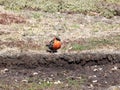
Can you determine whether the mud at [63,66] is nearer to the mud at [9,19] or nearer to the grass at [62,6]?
the mud at [9,19]

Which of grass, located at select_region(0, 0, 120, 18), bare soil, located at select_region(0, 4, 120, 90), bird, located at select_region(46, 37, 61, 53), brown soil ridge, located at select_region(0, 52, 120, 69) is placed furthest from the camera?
grass, located at select_region(0, 0, 120, 18)

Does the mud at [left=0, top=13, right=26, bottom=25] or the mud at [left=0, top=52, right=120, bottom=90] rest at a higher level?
the mud at [left=0, top=13, right=26, bottom=25]

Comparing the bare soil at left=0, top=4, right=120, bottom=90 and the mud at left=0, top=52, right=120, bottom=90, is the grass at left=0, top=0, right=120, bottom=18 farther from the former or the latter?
the mud at left=0, top=52, right=120, bottom=90

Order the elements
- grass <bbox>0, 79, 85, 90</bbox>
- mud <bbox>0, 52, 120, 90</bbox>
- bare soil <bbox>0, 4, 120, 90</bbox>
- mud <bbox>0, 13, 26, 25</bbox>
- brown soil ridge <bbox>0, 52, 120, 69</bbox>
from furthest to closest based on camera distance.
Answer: mud <bbox>0, 13, 26, 25</bbox>
brown soil ridge <bbox>0, 52, 120, 69</bbox>
mud <bbox>0, 52, 120, 90</bbox>
bare soil <bbox>0, 4, 120, 90</bbox>
grass <bbox>0, 79, 85, 90</bbox>

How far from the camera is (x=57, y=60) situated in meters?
14.3

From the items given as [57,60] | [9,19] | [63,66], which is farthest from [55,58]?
[9,19]

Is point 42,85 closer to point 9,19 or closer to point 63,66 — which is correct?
point 63,66

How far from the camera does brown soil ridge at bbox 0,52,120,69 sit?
1407cm

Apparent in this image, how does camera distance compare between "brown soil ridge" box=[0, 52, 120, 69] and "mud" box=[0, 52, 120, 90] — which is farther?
"brown soil ridge" box=[0, 52, 120, 69]

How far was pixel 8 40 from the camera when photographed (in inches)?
633

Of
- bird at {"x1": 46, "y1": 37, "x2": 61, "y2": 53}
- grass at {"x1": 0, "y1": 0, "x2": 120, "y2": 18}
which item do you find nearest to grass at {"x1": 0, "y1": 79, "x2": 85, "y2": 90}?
bird at {"x1": 46, "y1": 37, "x2": 61, "y2": 53}

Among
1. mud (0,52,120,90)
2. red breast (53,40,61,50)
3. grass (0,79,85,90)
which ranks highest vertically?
red breast (53,40,61,50)

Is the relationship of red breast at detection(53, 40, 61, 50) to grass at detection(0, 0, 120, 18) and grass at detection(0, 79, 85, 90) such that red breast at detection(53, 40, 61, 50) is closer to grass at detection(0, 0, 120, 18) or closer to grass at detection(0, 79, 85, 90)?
grass at detection(0, 79, 85, 90)

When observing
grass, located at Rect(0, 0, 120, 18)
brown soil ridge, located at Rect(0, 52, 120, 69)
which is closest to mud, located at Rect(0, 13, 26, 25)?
grass, located at Rect(0, 0, 120, 18)
